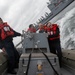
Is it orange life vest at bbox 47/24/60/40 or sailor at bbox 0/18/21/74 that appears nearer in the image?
sailor at bbox 0/18/21/74

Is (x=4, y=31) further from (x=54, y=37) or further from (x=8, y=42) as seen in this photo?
(x=54, y=37)

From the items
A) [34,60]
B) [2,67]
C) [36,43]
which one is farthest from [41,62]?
[36,43]

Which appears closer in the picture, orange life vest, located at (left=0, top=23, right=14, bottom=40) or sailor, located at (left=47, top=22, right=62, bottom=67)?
orange life vest, located at (left=0, top=23, right=14, bottom=40)

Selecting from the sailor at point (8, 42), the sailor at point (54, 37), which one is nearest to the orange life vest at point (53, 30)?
the sailor at point (54, 37)

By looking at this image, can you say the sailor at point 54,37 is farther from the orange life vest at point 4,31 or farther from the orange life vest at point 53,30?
the orange life vest at point 4,31

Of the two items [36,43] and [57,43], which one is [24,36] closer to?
[36,43]

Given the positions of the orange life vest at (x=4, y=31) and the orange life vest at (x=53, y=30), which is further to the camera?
the orange life vest at (x=53, y=30)

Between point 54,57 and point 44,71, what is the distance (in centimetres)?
38

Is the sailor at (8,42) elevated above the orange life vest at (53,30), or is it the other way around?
the orange life vest at (53,30)

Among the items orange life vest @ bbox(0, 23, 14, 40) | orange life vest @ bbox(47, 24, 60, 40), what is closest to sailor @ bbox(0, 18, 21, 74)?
orange life vest @ bbox(0, 23, 14, 40)

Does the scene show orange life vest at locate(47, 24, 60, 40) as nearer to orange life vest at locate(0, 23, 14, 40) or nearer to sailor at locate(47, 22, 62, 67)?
sailor at locate(47, 22, 62, 67)

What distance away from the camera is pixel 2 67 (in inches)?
216

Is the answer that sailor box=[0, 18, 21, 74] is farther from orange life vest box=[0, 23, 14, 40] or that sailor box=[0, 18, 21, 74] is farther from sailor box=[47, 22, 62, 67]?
sailor box=[47, 22, 62, 67]

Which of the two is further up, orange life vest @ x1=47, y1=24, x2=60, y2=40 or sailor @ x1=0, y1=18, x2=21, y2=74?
orange life vest @ x1=47, y1=24, x2=60, y2=40
